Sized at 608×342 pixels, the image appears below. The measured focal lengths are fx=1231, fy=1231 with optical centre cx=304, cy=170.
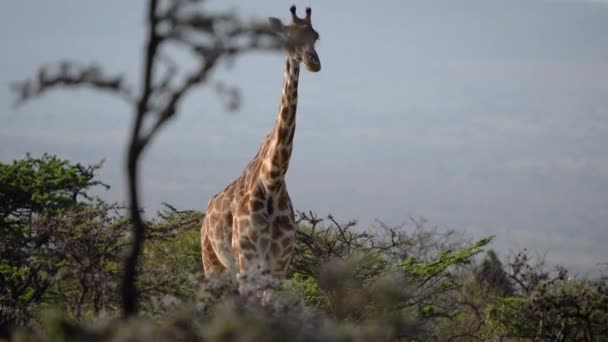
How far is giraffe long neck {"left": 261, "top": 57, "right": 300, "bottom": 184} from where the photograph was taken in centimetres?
1163

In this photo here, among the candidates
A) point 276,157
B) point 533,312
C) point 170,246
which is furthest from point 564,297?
point 170,246

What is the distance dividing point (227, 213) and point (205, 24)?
5670 millimetres

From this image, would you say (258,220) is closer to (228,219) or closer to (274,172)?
(274,172)

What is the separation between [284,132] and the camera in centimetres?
1175

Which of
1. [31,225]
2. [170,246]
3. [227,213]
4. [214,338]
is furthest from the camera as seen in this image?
[170,246]

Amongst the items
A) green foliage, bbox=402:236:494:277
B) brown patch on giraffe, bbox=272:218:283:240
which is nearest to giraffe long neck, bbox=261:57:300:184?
brown patch on giraffe, bbox=272:218:283:240

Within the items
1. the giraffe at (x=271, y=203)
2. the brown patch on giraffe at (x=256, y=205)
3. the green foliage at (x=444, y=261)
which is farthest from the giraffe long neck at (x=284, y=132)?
the green foliage at (x=444, y=261)

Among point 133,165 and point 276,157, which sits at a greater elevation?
point 276,157

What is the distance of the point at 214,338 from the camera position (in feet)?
16.8

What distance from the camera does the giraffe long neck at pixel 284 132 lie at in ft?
38.2

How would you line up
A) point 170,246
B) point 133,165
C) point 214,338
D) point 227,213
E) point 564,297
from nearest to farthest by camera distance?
point 214,338, point 133,165, point 564,297, point 227,213, point 170,246

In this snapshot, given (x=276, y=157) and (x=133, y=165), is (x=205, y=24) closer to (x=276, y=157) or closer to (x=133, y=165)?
(x=133, y=165)

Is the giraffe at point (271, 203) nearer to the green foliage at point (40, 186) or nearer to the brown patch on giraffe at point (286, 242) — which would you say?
the brown patch on giraffe at point (286, 242)

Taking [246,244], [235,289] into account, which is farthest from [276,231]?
[235,289]
